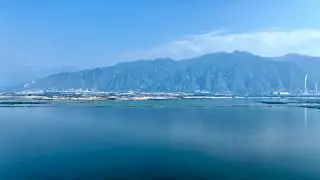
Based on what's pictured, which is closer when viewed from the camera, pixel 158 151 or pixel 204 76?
pixel 158 151

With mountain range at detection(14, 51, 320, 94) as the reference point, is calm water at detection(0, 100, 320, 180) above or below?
below

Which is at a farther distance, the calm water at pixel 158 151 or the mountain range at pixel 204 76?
the mountain range at pixel 204 76

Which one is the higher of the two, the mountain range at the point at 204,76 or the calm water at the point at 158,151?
the mountain range at the point at 204,76

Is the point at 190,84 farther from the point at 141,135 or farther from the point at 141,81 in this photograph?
the point at 141,135

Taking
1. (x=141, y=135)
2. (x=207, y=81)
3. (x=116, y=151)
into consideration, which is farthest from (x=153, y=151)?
(x=207, y=81)

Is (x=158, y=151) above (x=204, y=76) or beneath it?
beneath
